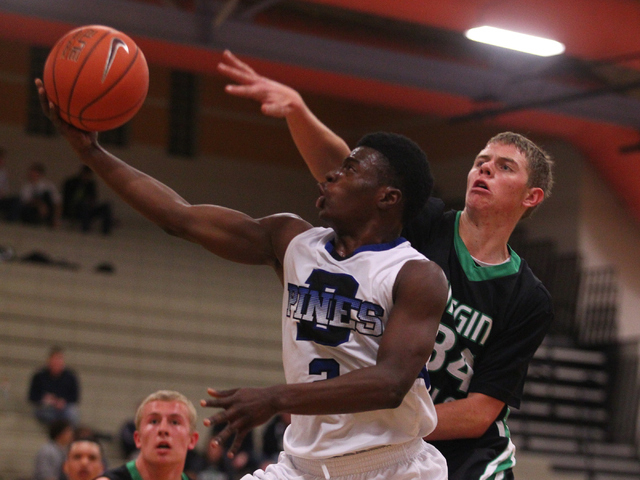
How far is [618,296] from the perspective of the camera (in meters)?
16.3

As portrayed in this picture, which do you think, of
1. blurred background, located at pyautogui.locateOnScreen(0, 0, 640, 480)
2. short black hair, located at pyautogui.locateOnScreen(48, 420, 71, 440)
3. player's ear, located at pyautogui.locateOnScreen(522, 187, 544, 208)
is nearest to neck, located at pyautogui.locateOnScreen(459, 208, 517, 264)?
player's ear, located at pyautogui.locateOnScreen(522, 187, 544, 208)

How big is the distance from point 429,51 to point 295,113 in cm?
1162

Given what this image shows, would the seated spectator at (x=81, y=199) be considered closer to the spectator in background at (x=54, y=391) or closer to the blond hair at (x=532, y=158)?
the spectator in background at (x=54, y=391)

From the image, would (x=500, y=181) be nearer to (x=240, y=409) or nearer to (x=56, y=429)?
(x=240, y=409)

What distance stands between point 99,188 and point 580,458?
33.1 feet

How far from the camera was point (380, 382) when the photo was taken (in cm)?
285

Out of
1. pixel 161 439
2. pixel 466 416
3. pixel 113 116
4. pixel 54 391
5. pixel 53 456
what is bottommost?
pixel 53 456

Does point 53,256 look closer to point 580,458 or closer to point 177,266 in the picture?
point 177,266

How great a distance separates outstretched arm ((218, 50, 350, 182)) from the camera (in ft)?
13.3

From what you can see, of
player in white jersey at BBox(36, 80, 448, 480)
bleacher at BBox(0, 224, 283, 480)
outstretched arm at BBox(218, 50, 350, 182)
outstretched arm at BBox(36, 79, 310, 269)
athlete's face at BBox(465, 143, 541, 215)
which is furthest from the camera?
bleacher at BBox(0, 224, 283, 480)

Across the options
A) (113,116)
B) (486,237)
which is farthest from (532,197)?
(113,116)

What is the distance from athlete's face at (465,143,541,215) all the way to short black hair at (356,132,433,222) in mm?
627

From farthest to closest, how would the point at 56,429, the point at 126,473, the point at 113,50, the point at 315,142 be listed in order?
the point at 56,429, the point at 126,473, the point at 315,142, the point at 113,50

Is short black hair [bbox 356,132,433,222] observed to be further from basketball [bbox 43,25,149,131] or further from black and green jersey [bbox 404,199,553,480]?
basketball [bbox 43,25,149,131]
